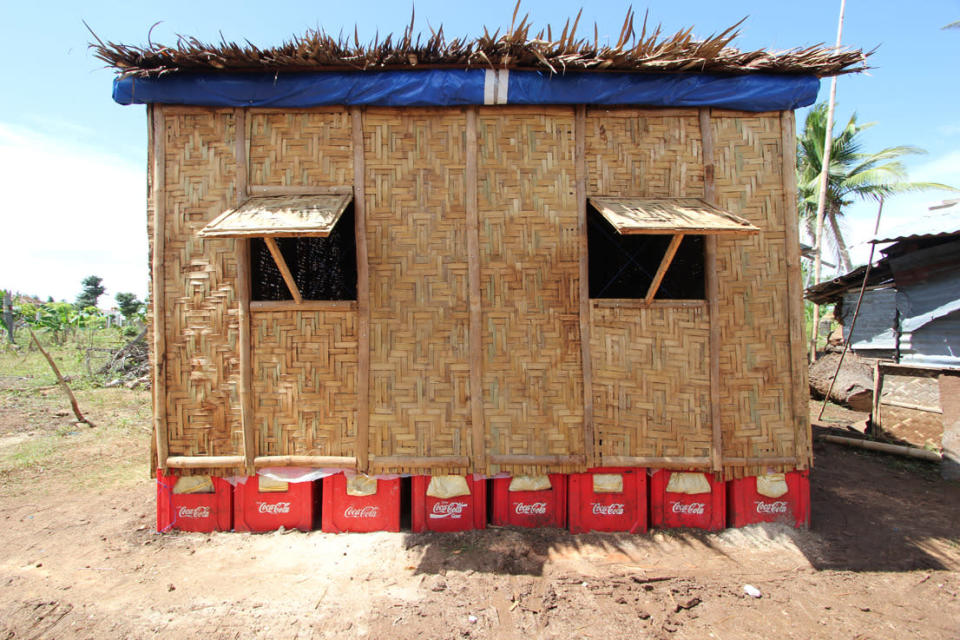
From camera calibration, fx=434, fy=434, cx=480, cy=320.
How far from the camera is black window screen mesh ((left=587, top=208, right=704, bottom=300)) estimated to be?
4828mm

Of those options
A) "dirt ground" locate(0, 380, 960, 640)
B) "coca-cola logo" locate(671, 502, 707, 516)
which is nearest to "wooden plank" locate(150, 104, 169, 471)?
"dirt ground" locate(0, 380, 960, 640)

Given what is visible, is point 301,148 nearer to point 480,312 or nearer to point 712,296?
point 480,312

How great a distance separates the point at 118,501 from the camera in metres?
4.82

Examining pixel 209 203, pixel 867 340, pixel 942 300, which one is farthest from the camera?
pixel 867 340

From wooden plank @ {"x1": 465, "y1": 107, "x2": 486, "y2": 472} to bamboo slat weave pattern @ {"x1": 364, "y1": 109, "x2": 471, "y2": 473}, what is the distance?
7 cm

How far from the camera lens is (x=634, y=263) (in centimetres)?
536

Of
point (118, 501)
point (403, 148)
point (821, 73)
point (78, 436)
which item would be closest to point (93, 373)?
point (78, 436)

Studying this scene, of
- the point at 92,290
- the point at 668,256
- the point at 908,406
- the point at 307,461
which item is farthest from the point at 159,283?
the point at 92,290

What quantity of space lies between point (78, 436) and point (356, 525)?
20.7ft

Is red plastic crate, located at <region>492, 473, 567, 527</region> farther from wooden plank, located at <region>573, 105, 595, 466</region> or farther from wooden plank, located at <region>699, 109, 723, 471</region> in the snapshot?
wooden plank, located at <region>699, 109, 723, 471</region>

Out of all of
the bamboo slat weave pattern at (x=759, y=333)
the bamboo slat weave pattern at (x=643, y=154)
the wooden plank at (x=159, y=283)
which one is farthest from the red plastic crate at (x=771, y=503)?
the wooden plank at (x=159, y=283)

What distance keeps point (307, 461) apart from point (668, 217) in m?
3.87

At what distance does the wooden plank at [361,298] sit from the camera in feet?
13.1

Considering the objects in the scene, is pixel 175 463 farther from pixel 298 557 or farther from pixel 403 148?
pixel 403 148
